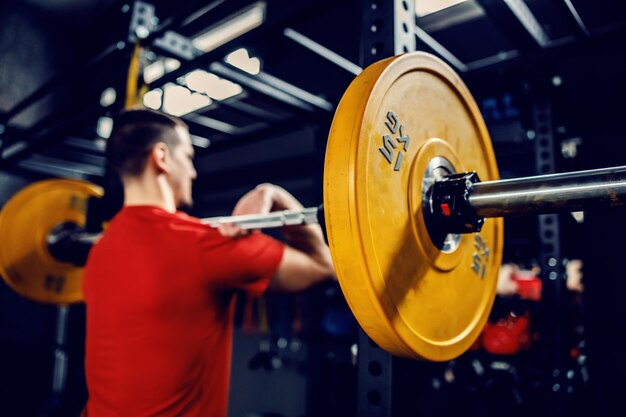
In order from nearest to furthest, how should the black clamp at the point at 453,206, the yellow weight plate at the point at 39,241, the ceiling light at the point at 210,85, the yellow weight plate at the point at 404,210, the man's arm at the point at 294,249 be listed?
the yellow weight plate at the point at 404,210 → the black clamp at the point at 453,206 → the man's arm at the point at 294,249 → the ceiling light at the point at 210,85 → the yellow weight plate at the point at 39,241

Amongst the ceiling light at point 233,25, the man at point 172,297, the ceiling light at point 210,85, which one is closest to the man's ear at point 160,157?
the man at point 172,297

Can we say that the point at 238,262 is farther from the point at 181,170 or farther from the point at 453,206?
the point at 453,206

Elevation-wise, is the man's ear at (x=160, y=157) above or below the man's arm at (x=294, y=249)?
above

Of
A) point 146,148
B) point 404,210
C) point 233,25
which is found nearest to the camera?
point 404,210

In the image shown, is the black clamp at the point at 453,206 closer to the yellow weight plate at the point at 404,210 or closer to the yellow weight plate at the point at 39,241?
the yellow weight plate at the point at 404,210

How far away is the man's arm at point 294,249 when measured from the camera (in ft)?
3.90

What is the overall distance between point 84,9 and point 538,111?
3.77 m

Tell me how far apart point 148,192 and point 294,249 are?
48 cm

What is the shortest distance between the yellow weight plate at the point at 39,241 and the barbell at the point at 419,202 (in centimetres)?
166

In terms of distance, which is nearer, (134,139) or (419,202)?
(419,202)

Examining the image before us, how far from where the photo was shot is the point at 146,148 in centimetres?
138

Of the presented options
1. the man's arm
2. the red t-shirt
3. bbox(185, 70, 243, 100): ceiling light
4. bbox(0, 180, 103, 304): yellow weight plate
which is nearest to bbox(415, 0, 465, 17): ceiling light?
bbox(185, 70, 243, 100): ceiling light

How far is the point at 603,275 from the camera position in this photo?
1762mm

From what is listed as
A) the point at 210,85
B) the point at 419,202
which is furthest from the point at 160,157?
the point at 419,202
